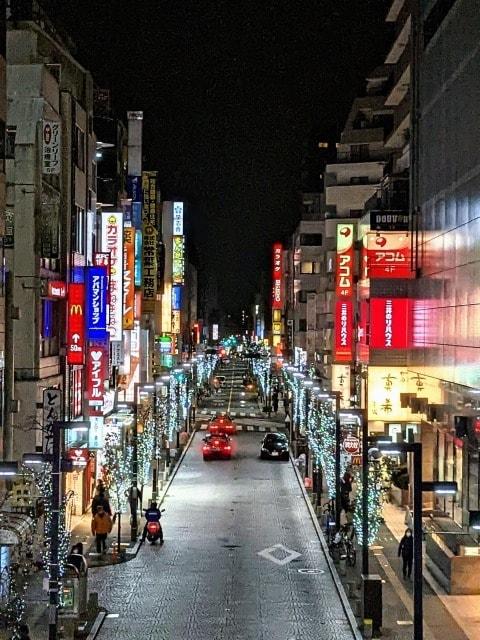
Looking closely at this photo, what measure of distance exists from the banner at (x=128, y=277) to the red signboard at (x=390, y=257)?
11074mm

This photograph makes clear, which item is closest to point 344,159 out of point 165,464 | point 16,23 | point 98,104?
point 98,104

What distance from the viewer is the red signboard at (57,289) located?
37.8 meters

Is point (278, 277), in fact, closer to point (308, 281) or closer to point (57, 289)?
point (308, 281)

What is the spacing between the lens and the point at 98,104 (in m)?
60.2

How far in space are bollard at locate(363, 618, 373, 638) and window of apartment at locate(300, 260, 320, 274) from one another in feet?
271

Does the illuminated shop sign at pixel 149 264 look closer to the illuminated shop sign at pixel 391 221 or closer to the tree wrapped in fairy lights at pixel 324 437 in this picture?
the tree wrapped in fairy lights at pixel 324 437

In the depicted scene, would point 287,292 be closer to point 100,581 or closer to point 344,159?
point 344,159

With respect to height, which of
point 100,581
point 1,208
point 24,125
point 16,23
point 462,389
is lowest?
point 100,581

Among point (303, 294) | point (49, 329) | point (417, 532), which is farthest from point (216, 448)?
point (303, 294)

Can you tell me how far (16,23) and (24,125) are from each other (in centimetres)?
423

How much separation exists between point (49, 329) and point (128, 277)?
15.3 m

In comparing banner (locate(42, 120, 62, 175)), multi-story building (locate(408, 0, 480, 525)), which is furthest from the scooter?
banner (locate(42, 120, 62, 175))

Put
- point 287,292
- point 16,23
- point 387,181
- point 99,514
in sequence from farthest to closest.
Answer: point 287,292 → point 387,181 → point 16,23 → point 99,514

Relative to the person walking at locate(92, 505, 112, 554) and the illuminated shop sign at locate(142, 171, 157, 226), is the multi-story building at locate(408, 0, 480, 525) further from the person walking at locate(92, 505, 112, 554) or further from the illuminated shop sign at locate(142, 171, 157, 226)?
the illuminated shop sign at locate(142, 171, 157, 226)
